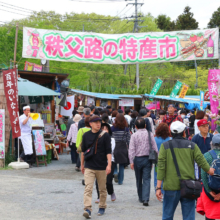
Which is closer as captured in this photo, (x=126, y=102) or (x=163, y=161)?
(x=163, y=161)

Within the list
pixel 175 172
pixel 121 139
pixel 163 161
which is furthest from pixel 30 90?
pixel 175 172

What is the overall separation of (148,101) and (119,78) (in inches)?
727

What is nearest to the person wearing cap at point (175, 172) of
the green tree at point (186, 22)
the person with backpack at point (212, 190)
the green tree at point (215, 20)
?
the person with backpack at point (212, 190)

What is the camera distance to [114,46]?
44.9 ft

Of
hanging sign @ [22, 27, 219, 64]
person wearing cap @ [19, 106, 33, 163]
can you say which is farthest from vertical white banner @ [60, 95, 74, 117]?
person wearing cap @ [19, 106, 33, 163]

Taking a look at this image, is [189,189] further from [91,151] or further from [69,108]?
[69,108]

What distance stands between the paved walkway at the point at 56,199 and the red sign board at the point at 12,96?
4.59ft

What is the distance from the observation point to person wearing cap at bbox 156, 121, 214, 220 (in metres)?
4.77

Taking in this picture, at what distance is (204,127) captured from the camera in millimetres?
6766

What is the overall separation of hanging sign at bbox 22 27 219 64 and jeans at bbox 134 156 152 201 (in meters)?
6.77

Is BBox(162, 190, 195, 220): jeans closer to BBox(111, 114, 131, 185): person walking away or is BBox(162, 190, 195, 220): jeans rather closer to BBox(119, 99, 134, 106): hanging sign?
BBox(111, 114, 131, 185): person walking away

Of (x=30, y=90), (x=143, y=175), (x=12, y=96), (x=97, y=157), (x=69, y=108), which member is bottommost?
(x=143, y=175)

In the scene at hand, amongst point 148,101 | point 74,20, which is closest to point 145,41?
point 148,101

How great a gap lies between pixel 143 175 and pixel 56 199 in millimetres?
1928
